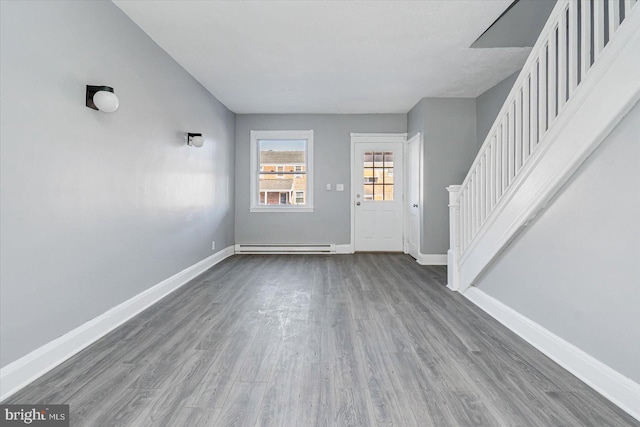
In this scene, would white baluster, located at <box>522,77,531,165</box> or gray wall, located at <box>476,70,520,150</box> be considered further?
gray wall, located at <box>476,70,520,150</box>

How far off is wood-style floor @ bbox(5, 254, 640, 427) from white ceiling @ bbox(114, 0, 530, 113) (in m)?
A: 2.45

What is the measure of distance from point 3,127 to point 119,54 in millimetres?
1244

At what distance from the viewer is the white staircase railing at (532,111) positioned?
1892 mm

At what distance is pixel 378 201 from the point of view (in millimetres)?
5863

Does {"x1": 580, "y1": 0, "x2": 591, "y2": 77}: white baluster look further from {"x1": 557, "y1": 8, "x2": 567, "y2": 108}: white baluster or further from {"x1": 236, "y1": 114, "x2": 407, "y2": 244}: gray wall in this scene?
{"x1": 236, "y1": 114, "x2": 407, "y2": 244}: gray wall

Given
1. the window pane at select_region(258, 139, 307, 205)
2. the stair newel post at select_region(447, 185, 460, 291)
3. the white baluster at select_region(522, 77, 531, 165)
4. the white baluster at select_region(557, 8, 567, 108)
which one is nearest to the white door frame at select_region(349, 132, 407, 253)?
the window pane at select_region(258, 139, 307, 205)

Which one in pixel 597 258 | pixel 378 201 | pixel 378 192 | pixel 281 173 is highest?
pixel 281 173

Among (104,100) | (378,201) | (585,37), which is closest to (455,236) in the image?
(585,37)

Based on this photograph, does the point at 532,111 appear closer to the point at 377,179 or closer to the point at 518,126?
the point at 518,126

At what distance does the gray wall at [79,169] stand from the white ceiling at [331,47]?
372 millimetres

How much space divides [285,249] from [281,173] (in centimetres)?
136

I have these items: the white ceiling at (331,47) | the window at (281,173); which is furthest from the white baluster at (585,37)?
the window at (281,173)

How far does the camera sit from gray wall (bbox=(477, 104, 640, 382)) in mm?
1582

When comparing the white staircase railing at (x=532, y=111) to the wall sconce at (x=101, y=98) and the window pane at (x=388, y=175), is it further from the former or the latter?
the wall sconce at (x=101, y=98)
